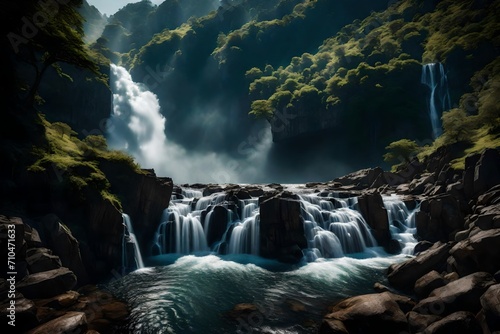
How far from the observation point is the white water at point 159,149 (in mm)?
86938

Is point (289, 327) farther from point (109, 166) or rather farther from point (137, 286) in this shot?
point (109, 166)

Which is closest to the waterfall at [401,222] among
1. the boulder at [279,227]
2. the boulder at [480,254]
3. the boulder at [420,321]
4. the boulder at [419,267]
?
the boulder at [419,267]

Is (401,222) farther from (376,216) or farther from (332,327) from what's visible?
(332,327)

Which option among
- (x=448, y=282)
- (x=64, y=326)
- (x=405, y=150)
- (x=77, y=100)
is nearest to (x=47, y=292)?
A: (x=64, y=326)

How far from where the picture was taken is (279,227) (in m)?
24.5

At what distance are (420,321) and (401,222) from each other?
67.6 feet

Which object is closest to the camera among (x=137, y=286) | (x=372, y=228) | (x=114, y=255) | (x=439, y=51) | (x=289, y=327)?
(x=289, y=327)

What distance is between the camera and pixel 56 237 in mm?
15750

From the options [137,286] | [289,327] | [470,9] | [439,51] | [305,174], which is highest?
[470,9]

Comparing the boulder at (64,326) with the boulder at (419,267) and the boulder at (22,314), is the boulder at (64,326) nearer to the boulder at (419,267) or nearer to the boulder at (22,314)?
the boulder at (22,314)

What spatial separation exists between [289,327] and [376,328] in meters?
3.61

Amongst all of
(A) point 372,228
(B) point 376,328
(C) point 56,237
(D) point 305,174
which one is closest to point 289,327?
(B) point 376,328

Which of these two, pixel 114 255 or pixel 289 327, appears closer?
pixel 289 327

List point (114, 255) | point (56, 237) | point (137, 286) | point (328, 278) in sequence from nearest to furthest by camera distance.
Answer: point (56, 237) → point (137, 286) → point (328, 278) → point (114, 255)
